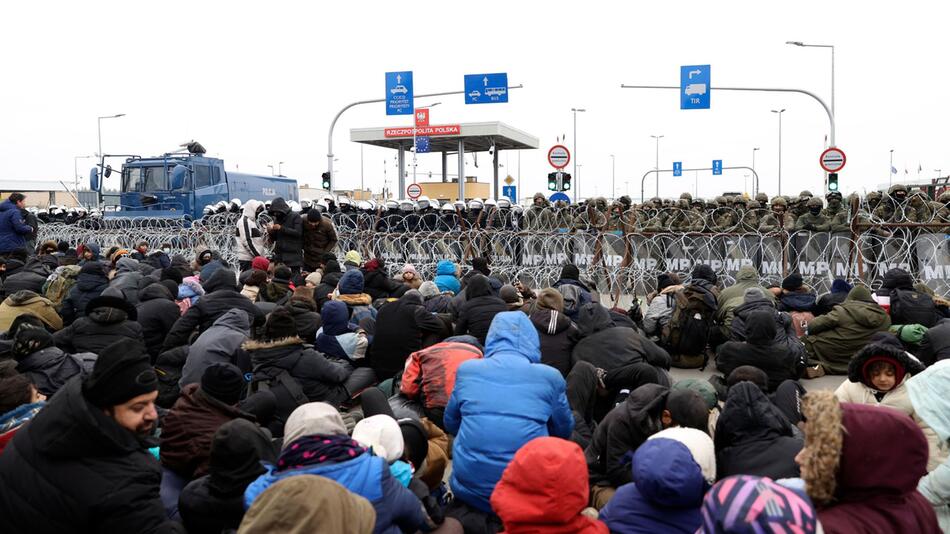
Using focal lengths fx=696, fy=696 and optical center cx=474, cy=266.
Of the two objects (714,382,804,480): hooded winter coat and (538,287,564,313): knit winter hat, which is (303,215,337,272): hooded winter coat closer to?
(538,287,564,313): knit winter hat

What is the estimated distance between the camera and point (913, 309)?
25.1 ft

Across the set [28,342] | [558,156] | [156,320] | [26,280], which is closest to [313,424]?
[28,342]

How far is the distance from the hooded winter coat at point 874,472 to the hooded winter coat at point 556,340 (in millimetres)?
3901

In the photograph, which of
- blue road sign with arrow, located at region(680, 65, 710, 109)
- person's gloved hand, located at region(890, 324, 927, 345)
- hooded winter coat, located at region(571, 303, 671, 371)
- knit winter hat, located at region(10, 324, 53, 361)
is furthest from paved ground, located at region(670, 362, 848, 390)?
blue road sign with arrow, located at region(680, 65, 710, 109)

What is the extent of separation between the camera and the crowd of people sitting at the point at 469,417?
229 centimetres

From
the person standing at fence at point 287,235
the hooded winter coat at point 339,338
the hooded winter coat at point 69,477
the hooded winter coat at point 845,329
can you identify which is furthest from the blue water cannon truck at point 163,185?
the hooded winter coat at point 69,477

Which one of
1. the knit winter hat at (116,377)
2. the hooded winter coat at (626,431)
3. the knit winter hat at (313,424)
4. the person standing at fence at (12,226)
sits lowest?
the hooded winter coat at (626,431)

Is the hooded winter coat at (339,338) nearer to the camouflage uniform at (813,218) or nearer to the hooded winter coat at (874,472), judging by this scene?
the hooded winter coat at (874,472)

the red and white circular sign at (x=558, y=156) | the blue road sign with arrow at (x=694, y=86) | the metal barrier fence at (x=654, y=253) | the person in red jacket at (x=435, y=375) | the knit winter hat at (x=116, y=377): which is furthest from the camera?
the blue road sign with arrow at (x=694, y=86)

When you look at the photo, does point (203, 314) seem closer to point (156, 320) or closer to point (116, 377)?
point (156, 320)

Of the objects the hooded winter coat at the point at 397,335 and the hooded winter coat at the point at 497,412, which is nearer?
→ the hooded winter coat at the point at 497,412

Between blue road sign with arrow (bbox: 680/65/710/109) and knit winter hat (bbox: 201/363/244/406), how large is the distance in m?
17.6

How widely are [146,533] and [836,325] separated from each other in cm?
739

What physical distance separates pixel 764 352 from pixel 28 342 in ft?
19.8
